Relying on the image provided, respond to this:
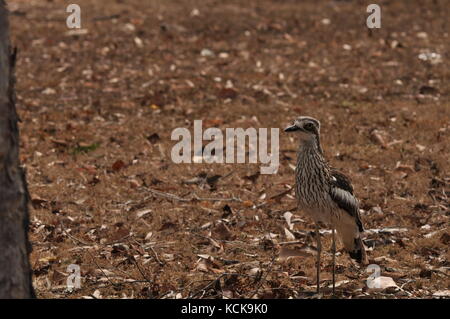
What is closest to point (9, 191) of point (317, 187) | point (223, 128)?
point (317, 187)

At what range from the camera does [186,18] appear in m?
17.2

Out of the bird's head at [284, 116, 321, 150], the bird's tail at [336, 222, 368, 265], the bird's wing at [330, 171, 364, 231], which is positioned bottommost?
the bird's tail at [336, 222, 368, 265]

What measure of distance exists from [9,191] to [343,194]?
10.2 feet

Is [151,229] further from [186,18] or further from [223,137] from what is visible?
[186,18]

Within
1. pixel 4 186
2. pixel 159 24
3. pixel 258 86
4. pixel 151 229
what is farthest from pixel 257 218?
pixel 159 24

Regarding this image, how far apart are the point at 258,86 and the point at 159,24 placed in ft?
13.9

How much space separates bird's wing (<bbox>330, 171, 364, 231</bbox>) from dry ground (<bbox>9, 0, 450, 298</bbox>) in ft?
2.15

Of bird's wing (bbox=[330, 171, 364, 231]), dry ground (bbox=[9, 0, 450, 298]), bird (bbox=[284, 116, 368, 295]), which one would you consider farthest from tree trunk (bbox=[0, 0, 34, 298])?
bird's wing (bbox=[330, 171, 364, 231])

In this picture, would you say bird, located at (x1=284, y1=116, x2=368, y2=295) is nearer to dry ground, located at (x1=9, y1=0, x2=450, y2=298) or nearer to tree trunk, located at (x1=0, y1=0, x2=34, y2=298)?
dry ground, located at (x1=9, y1=0, x2=450, y2=298)

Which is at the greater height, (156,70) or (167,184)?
(156,70)

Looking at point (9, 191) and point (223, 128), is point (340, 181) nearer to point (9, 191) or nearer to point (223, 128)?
point (9, 191)

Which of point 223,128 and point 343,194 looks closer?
point 343,194

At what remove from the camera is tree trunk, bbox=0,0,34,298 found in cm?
489

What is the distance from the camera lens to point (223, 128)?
1156cm
